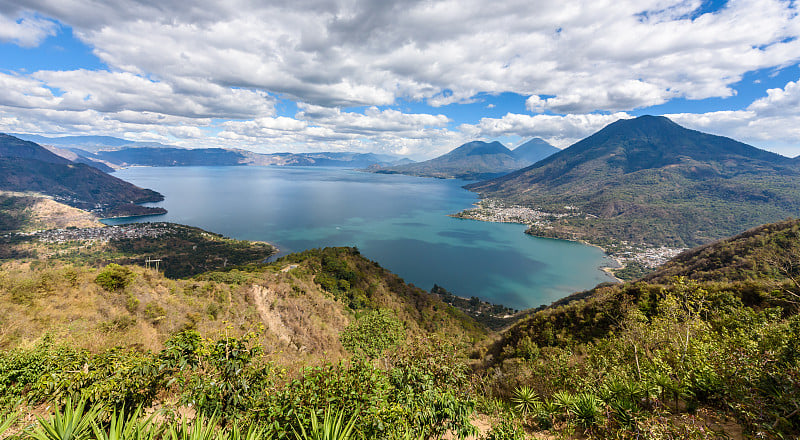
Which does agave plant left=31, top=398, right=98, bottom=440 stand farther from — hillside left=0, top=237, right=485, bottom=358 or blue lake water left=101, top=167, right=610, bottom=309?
blue lake water left=101, top=167, right=610, bottom=309

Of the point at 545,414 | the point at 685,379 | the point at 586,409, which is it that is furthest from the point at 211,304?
the point at 685,379

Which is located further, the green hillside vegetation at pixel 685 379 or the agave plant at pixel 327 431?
the green hillside vegetation at pixel 685 379

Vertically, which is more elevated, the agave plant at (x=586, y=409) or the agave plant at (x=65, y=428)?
the agave plant at (x=65, y=428)

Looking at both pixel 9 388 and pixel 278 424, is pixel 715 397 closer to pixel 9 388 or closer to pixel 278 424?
pixel 278 424

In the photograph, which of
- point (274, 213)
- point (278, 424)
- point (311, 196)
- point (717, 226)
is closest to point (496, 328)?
point (278, 424)

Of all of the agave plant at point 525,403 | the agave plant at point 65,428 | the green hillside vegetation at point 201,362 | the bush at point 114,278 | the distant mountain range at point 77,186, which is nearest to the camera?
the agave plant at point 65,428

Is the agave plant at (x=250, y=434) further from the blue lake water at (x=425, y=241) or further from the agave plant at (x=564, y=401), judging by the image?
the blue lake water at (x=425, y=241)

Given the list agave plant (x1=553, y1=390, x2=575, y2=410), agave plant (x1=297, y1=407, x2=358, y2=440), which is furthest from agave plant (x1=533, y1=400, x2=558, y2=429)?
agave plant (x1=297, y1=407, x2=358, y2=440)

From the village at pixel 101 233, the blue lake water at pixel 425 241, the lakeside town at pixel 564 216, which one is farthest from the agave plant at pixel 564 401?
the village at pixel 101 233

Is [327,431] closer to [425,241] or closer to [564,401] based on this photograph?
[564,401]
